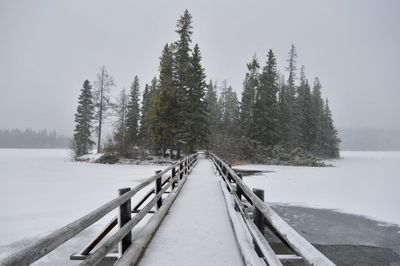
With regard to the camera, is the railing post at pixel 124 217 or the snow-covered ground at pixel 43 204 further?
the snow-covered ground at pixel 43 204

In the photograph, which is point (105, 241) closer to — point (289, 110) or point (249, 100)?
point (249, 100)

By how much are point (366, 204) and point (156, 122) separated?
87.9 ft

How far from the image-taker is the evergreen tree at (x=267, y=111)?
42.2 meters

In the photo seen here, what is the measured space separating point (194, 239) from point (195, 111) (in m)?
30.6

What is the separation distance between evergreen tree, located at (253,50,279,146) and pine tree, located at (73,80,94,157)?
92.5ft

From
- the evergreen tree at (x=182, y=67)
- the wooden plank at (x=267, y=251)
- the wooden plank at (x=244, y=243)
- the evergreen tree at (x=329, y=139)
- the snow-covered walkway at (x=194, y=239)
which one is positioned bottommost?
the snow-covered walkway at (x=194, y=239)

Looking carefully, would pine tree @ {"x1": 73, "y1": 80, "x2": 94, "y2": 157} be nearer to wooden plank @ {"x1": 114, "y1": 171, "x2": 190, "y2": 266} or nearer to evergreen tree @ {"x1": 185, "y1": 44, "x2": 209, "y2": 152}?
evergreen tree @ {"x1": 185, "y1": 44, "x2": 209, "y2": 152}

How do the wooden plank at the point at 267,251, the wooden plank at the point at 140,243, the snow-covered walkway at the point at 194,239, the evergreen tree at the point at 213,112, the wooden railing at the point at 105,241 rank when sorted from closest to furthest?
1. the wooden railing at the point at 105,241
2. the wooden plank at the point at 267,251
3. the wooden plank at the point at 140,243
4. the snow-covered walkway at the point at 194,239
5. the evergreen tree at the point at 213,112

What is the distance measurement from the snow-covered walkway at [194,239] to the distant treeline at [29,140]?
541 ft

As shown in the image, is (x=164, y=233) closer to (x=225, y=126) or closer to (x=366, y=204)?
(x=366, y=204)

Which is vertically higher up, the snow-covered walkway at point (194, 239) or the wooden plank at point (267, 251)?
the wooden plank at point (267, 251)

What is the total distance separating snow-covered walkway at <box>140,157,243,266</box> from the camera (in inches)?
152

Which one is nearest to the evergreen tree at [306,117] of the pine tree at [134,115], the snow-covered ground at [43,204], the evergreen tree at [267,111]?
the evergreen tree at [267,111]

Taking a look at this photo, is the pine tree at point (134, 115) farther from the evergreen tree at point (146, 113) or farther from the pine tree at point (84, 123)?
the pine tree at point (84, 123)
